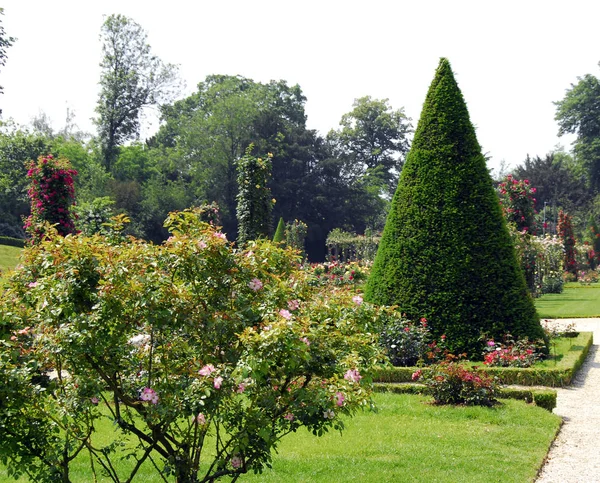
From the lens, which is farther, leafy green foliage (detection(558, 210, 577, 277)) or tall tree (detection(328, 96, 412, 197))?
tall tree (detection(328, 96, 412, 197))

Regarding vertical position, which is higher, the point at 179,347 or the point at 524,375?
the point at 179,347

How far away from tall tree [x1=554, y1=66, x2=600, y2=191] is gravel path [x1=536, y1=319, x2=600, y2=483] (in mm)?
52597

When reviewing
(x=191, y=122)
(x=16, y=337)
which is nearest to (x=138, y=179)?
(x=191, y=122)

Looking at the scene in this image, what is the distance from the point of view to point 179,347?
158 inches

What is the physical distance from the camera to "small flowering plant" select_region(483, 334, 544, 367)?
31.0ft

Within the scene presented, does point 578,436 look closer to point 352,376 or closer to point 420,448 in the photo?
point 420,448

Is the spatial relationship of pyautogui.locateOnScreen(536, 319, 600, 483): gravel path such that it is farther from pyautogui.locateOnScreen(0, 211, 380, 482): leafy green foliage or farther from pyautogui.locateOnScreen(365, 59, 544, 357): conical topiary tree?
pyautogui.locateOnScreen(0, 211, 380, 482): leafy green foliage

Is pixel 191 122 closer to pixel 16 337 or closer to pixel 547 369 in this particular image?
pixel 547 369

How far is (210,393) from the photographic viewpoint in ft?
11.3

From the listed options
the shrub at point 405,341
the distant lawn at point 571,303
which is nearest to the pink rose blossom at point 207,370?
the shrub at point 405,341

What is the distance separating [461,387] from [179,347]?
4878mm

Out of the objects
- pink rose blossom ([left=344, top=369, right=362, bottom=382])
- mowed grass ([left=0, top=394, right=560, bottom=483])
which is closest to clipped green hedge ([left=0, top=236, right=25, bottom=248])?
mowed grass ([left=0, top=394, right=560, bottom=483])

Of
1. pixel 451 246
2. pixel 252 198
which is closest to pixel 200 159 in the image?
pixel 252 198

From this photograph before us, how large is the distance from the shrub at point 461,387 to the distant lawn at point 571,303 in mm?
10124
